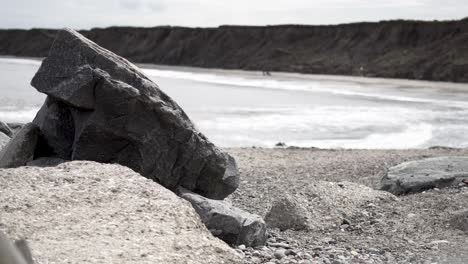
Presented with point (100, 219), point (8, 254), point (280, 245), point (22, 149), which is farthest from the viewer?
point (22, 149)

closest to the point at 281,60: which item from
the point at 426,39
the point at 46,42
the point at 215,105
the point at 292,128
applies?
the point at 426,39

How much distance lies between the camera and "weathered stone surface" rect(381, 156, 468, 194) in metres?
8.45

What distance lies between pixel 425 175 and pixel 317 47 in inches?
2401

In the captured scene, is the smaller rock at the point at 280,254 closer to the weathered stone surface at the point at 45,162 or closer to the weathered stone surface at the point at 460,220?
the weathered stone surface at the point at 460,220

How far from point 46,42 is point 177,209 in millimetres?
112586

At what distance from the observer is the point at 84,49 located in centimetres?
669

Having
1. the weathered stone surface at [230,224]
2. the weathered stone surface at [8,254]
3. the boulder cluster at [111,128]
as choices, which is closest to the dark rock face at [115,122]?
the boulder cluster at [111,128]

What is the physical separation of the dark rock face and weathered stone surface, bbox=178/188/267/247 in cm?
90

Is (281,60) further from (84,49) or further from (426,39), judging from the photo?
(84,49)

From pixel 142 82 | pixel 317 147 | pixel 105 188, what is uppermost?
pixel 142 82

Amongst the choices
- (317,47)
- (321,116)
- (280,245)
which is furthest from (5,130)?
(317,47)

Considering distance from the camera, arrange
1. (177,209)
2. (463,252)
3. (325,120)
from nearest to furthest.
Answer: (177,209), (463,252), (325,120)

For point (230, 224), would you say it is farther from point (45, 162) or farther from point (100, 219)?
point (45, 162)

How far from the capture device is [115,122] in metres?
6.43
